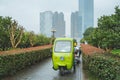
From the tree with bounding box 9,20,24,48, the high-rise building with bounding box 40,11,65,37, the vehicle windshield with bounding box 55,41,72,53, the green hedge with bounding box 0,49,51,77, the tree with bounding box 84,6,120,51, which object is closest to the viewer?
the green hedge with bounding box 0,49,51,77

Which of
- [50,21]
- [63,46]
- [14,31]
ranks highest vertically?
[50,21]

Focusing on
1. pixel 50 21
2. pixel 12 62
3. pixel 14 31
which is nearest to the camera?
pixel 12 62

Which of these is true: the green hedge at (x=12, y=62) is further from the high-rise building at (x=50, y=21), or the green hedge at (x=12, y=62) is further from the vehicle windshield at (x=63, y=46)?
the high-rise building at (x=50, y=21)

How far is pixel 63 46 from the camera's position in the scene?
1548 cm

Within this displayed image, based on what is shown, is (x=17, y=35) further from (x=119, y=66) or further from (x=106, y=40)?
(x=119, y=66)

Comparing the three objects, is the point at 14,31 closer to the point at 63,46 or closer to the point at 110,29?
the point at 110,29

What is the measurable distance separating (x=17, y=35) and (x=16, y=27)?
1843 millimetres

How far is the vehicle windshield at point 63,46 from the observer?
602 inches

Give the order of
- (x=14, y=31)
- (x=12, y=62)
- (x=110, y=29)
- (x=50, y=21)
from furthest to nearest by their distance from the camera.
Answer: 1. (x=50, y=21)
2. (x=14, y=31)
3. (x=110, y=29)
4. (x=12, y=62)

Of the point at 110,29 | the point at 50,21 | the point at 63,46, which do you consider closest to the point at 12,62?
the point at 63,46

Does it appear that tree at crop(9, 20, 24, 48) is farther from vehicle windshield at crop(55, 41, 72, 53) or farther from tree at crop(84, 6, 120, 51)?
vehicle windshield at crop(55, 41, 72, 53)

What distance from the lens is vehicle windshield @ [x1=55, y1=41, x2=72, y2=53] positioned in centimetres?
1529

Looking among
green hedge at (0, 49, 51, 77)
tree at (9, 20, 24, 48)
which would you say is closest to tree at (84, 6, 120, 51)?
tree at (9, 20, 24, 48)

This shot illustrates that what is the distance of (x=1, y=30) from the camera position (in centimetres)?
2698
